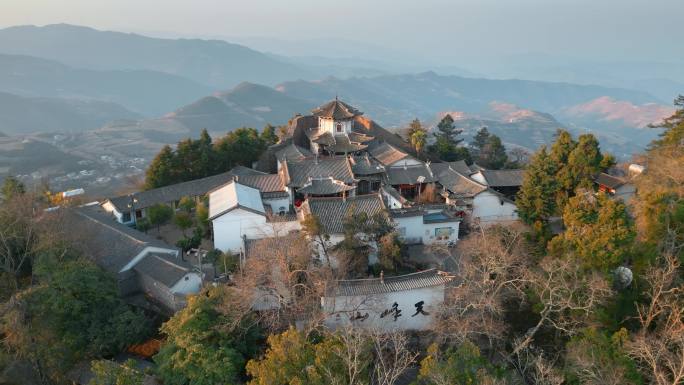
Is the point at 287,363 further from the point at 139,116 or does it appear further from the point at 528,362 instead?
the point at 139,116

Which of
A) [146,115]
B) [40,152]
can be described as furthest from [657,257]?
[146,115]

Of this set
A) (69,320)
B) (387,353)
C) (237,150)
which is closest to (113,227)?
(69,320)

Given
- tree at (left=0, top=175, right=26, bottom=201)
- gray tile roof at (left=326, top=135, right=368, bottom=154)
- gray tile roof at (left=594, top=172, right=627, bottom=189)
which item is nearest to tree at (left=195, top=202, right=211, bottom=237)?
tree at (left=0, top=175, right=26, bottom=201)

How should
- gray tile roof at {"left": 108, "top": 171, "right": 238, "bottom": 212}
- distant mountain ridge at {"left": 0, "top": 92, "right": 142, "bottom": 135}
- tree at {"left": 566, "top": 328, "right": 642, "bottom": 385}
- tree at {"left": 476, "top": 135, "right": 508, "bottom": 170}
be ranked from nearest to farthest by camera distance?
tree at {"left": 566, "top": 328, "right": 642, "bottom": 385} → gray tile roof at {"left": 108, "top": 171, "right": 238, "bottom": 212} → tree at {"left": 476, "top": 135, "right": 508, "bottom": 170} → distant mountain ridge at {"left": 0, "top": 92, "right": 142, "bottom": 135}

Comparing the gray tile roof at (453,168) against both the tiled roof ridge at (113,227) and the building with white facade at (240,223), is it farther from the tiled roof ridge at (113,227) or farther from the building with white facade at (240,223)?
the tiled roof ridge at (113,227)

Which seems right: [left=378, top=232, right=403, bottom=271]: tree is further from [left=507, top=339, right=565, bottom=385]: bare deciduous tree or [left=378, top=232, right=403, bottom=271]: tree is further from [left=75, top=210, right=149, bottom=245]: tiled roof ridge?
[left=75, top=210, right=149, bottom=245]: tiled roof ridge

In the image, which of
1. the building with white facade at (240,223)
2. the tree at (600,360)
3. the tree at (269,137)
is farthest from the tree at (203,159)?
the tree at (600,360)
